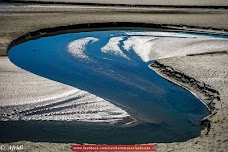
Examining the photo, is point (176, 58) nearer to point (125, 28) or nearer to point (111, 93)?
point (111, 93)

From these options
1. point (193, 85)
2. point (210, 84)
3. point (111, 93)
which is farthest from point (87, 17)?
point (210, 84)

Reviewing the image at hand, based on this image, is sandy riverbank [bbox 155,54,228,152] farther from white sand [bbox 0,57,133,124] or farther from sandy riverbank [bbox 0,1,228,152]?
white sand [bbox 0,57,133,124]

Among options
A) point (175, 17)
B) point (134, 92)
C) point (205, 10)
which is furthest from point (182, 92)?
point (205, 10)

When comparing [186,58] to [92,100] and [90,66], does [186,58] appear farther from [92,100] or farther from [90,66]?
[92,100]

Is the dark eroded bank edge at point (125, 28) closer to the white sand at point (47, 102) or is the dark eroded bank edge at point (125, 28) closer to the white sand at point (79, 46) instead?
the white sand at point (79, 46)

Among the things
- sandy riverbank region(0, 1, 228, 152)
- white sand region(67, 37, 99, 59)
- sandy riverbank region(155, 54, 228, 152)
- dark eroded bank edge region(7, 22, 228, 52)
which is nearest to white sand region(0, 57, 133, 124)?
sandy riverbank region(0, 1, 228, 152)

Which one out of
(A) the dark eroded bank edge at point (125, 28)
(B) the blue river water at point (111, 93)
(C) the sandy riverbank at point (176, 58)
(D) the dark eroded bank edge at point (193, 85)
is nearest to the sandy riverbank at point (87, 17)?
(C) the sandy riverbank at point (176, 58)
